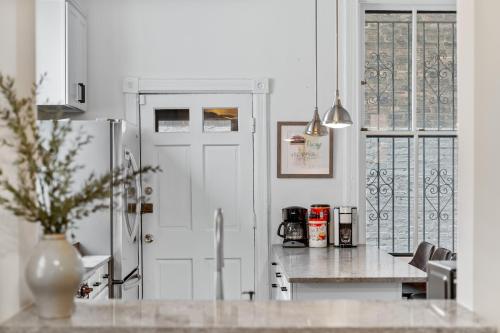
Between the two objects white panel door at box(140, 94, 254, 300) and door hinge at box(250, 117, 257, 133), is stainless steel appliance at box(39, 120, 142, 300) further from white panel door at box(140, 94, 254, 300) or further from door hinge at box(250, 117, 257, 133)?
door hinge at box(250, 117, 257, 133)

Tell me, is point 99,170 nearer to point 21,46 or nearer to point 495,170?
point 21,46

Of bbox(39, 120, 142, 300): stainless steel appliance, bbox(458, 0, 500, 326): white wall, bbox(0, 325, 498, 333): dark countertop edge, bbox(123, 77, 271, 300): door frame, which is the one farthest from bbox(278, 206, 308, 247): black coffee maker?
bbox(0, 325, 498, 333): dark countertop edge

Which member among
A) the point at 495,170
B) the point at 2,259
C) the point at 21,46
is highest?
the point at 21,46

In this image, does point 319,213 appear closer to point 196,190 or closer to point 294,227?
point 294,227

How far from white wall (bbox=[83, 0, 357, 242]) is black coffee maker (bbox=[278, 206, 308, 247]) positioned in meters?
0.16

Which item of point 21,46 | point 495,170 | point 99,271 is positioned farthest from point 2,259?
point 99,271

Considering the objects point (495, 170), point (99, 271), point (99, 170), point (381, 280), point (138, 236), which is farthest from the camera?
point (138, 236)

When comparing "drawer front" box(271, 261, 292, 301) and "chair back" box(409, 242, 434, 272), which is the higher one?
"chair back" box(409, 242, 434, 272)

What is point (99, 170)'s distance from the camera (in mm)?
3830

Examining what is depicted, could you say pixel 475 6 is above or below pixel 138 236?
above

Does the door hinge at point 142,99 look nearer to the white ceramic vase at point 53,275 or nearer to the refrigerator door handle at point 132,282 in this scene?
the refrigerator door handle at point 132,282

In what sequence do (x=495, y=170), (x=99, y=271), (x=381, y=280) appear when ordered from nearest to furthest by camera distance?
(x=495, y=170), (x=381, y=280), (x=99, y=271)

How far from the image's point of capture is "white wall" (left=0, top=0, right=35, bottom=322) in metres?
1.58

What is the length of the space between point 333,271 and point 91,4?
2667 millimetres
